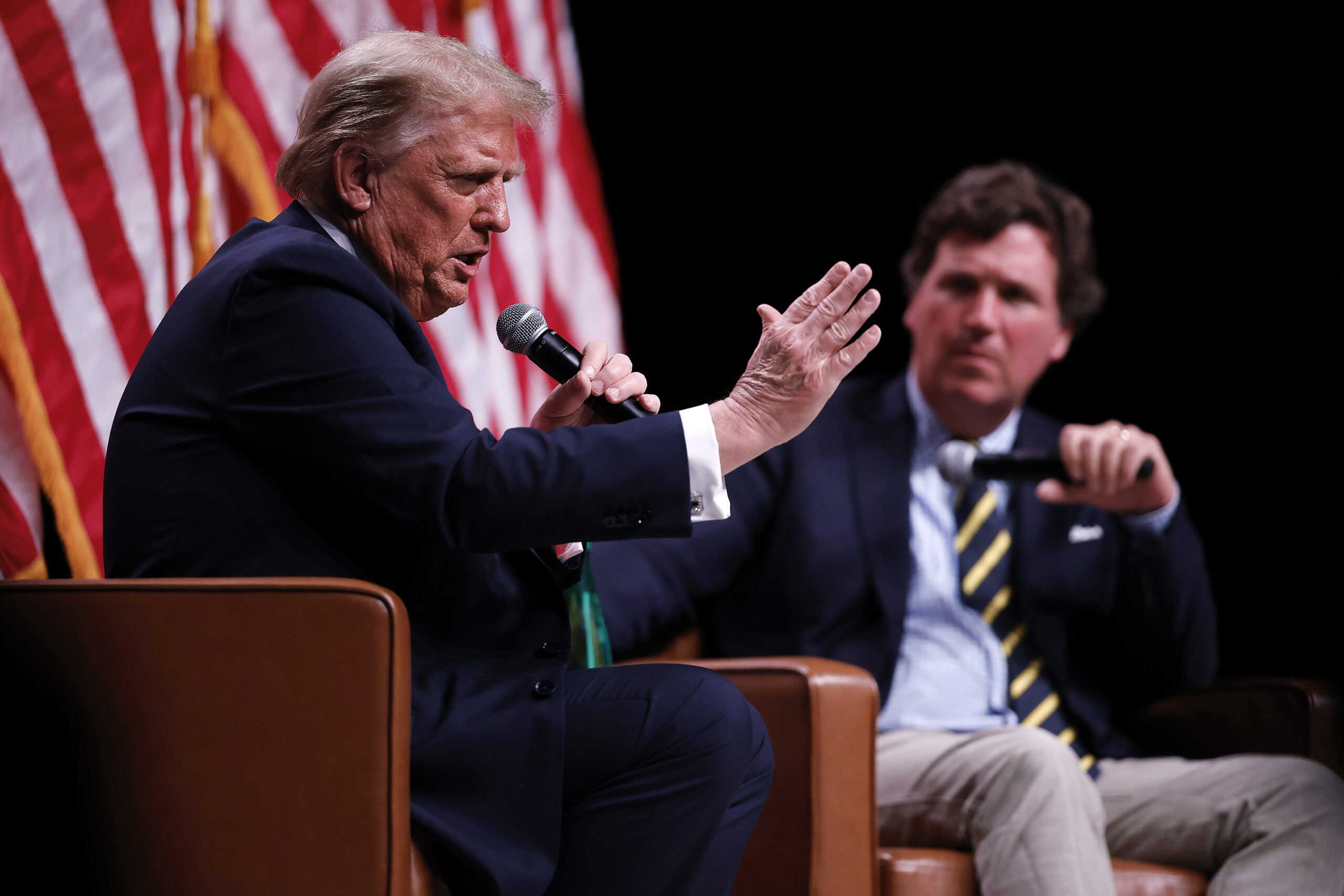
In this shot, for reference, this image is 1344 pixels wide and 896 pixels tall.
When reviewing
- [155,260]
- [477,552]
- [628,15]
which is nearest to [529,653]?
[477,552]

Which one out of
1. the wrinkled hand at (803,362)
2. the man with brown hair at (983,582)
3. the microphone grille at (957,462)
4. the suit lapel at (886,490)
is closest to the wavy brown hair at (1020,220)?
the man with brown hair at (983,582)

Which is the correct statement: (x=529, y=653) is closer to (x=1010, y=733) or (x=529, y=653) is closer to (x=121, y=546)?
(x=121, y=546)

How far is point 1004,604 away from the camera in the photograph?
2016 mm

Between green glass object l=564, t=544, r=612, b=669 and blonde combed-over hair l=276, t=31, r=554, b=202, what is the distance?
2.48 feet

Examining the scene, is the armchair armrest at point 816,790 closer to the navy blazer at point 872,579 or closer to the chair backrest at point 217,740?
the navy blazer at point 872,579

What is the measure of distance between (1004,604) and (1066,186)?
1.26 meters

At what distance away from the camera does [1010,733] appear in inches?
65.5

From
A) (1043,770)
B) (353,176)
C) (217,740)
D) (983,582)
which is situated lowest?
(1043,770)

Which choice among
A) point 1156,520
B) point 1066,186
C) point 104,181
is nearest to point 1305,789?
point 1156,520

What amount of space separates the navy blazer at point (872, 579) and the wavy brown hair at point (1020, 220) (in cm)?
39

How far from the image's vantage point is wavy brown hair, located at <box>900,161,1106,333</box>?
7.32ft

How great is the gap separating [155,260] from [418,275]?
2.34ft

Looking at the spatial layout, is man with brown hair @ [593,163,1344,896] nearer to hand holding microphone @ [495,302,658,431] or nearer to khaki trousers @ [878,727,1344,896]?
khaki trousers @ [878,727,1344,896]

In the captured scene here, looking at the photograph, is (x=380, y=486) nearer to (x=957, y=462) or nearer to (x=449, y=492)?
(x=449, y=492)
